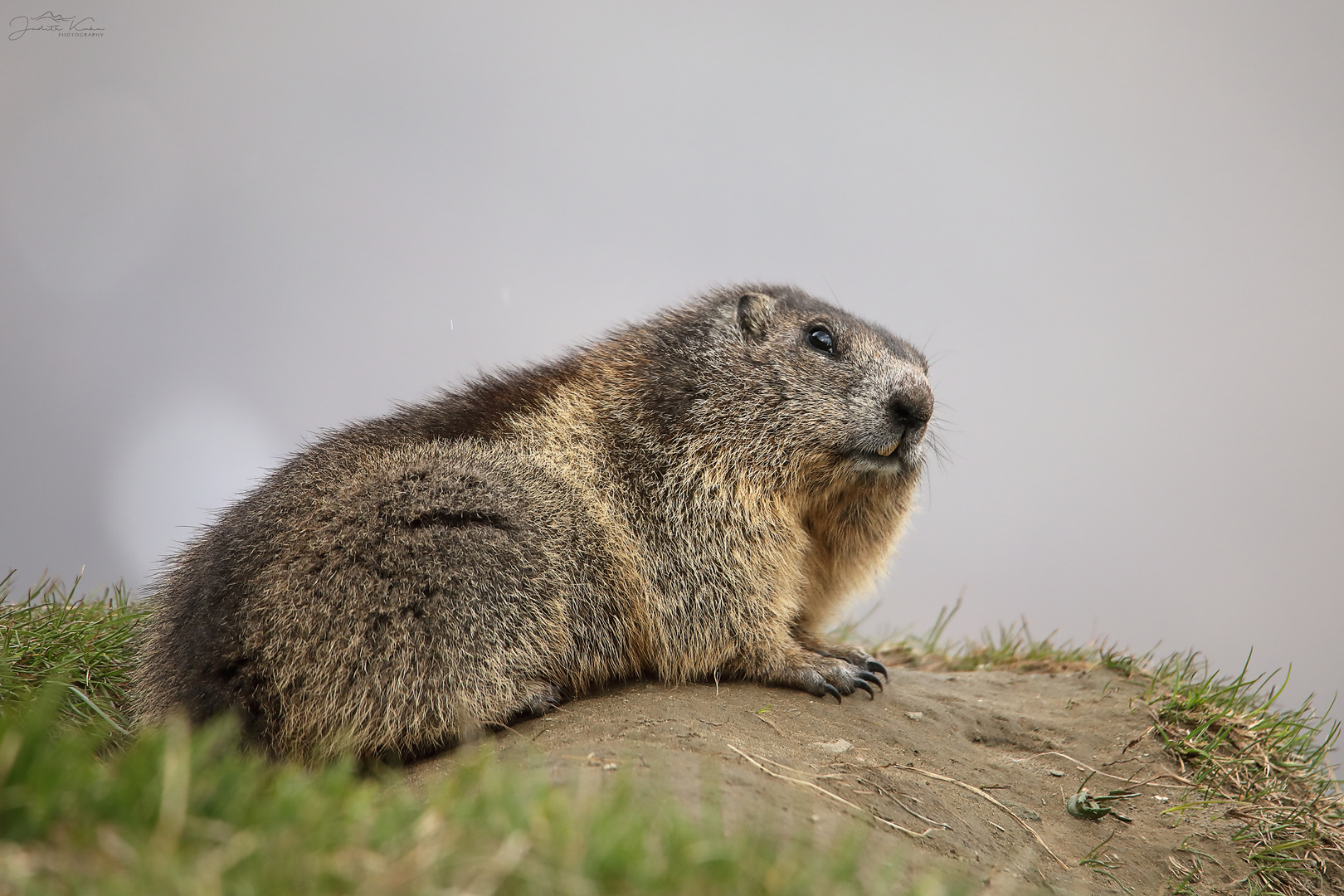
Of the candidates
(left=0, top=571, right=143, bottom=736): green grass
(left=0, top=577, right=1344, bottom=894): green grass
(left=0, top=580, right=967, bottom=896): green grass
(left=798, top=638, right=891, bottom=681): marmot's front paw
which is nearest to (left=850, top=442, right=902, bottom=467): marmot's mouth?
(left=798, top=638, right=891, bottom=681): marmot's front paw

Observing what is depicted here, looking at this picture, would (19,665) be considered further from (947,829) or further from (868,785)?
(947,829)

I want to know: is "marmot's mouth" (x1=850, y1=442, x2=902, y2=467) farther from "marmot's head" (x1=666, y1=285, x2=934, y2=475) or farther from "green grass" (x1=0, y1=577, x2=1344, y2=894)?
"green grass" (x1=0, y1=577, x2=1344, y2=894)

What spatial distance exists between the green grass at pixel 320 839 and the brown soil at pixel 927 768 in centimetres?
92

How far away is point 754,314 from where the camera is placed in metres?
7.01

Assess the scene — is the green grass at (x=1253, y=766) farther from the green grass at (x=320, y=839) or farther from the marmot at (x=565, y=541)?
the green grass at (x=320, y=839)

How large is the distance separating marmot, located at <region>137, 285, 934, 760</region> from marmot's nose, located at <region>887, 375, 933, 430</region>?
20 mm

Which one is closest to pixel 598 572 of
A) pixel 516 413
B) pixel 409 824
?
pixel 516 413

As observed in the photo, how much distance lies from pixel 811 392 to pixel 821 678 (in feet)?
6.30

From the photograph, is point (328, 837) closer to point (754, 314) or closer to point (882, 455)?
point (882, 455)

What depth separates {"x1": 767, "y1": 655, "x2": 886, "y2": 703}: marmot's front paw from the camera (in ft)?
20.1

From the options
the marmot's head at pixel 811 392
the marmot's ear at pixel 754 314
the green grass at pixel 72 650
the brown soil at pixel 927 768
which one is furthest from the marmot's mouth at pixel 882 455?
the green grass at pixel 72 650

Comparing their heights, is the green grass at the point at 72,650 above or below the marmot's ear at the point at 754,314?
below

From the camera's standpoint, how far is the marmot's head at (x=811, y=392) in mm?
6488

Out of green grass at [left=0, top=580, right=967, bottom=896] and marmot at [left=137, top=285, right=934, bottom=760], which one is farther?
marmot at [left=137, top=285, right=934, bottom=760]
